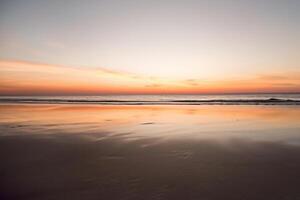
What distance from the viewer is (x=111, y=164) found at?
22.7 ft

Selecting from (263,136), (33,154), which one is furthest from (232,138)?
(33,154)

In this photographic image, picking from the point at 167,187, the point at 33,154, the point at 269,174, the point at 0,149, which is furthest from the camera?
the point at 0,149

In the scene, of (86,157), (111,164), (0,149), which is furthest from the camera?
(0,149)

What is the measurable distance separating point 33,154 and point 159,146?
144 inches

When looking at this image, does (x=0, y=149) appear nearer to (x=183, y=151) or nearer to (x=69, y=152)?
(x=69, y=152)

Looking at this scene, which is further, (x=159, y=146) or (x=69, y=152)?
(x=159, y=146)

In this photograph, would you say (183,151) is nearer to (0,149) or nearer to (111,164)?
(111,164)

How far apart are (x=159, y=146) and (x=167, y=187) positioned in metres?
3.95

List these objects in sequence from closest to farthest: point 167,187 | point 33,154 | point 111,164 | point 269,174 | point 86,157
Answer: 1. point 167,187
2. point 269,174
3. point 111,164
4. point 86,157
5. point 33,154

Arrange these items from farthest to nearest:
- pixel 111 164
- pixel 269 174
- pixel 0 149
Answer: pixel 0 149 → pixel 111 164 → pixel 269 174

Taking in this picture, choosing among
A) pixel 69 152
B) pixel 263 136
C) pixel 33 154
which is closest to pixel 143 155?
pixel 69 152

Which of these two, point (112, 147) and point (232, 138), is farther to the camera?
point (232, 138)

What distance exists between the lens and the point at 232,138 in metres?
10.7

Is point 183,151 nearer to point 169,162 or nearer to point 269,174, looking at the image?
point 169,162
